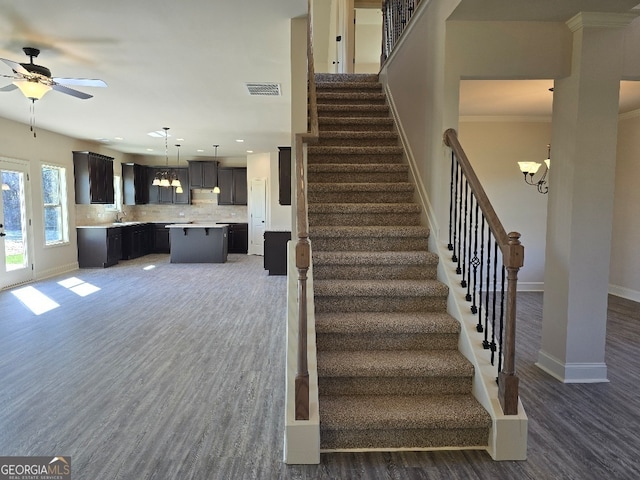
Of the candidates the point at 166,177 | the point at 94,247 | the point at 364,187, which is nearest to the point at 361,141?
the point at 364,187

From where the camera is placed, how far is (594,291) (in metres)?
3.31

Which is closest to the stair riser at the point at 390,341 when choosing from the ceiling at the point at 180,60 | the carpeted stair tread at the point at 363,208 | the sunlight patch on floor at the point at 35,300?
the carpeted stair tread at the point at 363,208

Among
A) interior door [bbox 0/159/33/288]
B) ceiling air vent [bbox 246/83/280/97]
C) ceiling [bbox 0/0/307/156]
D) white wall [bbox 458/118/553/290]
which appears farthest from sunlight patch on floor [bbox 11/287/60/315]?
white wall [bbox 458/118/553/290]

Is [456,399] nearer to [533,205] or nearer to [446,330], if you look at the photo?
[446,330]

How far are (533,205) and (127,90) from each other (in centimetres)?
633

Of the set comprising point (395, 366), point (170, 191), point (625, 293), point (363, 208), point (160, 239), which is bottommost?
point (625, 293)

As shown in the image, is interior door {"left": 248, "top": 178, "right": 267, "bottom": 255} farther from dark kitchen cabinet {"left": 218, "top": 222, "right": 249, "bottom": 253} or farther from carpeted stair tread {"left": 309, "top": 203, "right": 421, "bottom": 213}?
carpeted stair tread {"left": 309, "top": 203, "right": 421, "bottom": 213}

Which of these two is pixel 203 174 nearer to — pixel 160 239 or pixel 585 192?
pixel 160 239

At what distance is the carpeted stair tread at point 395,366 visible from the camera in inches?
102

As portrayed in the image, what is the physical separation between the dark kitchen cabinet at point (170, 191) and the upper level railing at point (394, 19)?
7718 mm

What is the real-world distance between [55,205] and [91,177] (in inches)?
40.2

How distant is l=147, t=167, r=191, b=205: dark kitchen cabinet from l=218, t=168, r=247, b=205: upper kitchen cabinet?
3.19 feet

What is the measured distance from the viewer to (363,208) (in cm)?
381

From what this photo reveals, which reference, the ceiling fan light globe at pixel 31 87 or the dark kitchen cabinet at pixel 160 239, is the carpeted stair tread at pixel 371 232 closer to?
the ceiling fan light globe at pixel 31 87
